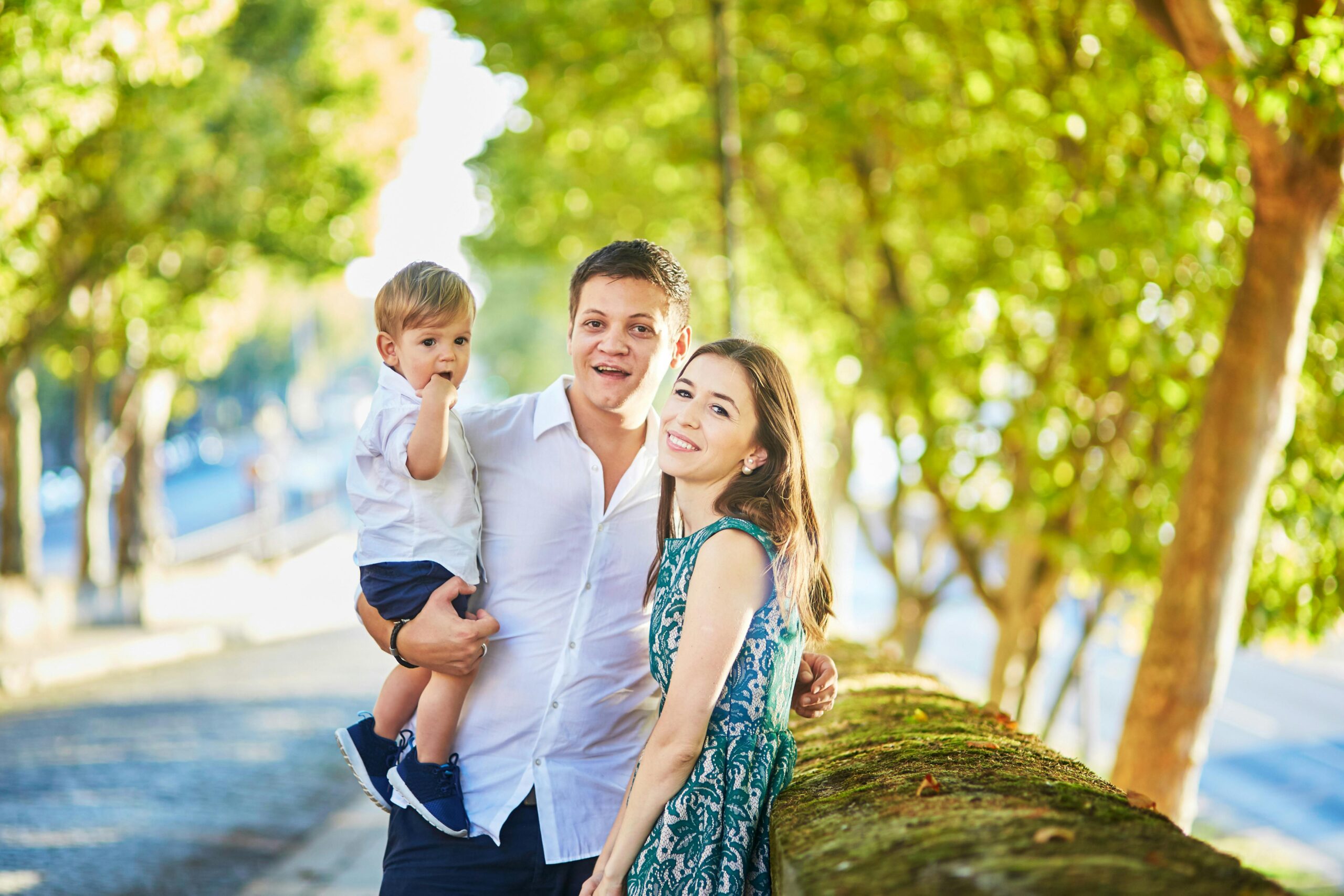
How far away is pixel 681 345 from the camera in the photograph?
351 centimetres

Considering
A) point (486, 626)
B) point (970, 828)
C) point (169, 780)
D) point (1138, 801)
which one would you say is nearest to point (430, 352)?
point (486, 626)

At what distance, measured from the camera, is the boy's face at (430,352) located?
3330mm

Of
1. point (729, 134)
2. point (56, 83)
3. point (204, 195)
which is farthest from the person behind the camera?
point (204, 195)

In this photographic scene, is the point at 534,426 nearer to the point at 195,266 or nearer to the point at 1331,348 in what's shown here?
the point at 1331,348

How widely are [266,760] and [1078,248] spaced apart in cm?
801

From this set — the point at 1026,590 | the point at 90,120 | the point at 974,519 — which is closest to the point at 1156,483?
the point at 974,519

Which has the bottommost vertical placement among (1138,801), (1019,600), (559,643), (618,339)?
(1019,600)

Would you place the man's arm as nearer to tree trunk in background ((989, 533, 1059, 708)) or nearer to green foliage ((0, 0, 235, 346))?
tree trunk in background ((989, 533, 1059, 708))

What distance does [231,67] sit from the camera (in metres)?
16.9

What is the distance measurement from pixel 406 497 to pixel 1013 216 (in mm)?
8325

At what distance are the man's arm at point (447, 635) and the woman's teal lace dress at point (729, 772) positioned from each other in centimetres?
50

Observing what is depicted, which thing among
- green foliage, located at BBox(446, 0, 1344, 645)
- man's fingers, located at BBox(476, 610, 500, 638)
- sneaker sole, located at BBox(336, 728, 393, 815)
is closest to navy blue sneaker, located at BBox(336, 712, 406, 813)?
sneaker sole, located at BBox(336, 728, 393, 815)

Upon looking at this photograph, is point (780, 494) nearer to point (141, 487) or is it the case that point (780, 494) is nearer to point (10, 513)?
point (10, 513)

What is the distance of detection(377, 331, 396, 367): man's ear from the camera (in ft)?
11.2
